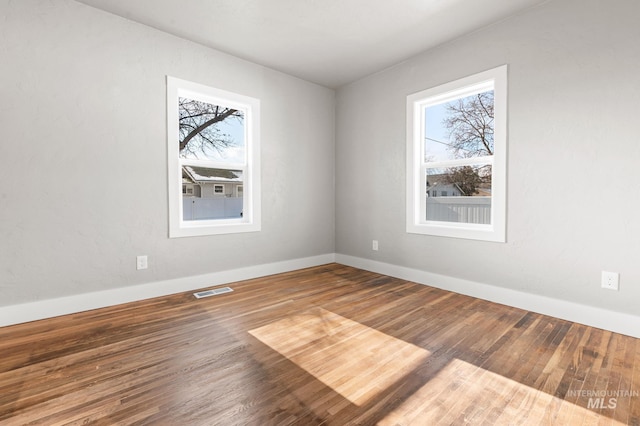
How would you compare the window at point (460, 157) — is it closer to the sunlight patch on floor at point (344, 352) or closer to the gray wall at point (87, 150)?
the sunlight patch on floor at point (344, 352)

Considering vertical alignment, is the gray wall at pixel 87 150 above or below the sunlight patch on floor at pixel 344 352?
above

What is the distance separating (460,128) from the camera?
10.8 ft

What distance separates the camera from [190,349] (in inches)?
77.5

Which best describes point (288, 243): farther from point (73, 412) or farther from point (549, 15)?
point (549, 15)

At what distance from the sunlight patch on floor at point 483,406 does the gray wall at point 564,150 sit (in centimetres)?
137

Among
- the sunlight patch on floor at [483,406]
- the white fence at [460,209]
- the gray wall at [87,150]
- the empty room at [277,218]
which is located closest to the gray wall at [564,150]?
the empty room at [277,218]

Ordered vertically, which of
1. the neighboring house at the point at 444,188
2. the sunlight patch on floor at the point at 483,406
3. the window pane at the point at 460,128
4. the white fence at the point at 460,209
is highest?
the window pane at the point at 460,128

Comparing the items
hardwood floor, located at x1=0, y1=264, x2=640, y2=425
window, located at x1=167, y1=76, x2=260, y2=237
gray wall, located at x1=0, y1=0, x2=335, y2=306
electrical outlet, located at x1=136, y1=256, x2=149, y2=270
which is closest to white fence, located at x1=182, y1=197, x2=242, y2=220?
window, located at x1=167, y1=76, x2=260, y2=237

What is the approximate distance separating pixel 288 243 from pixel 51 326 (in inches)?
98.4

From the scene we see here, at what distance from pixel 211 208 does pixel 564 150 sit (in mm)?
3493

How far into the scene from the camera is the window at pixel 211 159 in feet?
10.3

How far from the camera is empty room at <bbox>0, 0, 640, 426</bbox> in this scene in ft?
5.22

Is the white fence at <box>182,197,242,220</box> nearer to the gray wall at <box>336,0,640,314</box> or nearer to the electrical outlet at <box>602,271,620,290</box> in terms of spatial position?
the gray wall at <box>336,0,640,314</box>

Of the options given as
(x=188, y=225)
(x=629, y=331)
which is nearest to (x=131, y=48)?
(x=188, y=225)
